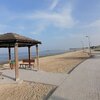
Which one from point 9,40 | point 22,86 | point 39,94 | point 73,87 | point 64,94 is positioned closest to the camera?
point 64,94

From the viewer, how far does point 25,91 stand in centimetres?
980

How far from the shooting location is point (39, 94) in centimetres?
915

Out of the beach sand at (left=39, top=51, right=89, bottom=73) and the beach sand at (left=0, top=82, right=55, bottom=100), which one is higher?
the beach sand at (left=39, top=51, right=89, bottom=73)

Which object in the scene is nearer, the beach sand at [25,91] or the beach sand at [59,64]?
the beach sand at [25,91]

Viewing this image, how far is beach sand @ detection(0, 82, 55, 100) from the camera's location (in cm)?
886

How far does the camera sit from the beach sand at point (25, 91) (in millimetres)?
8859

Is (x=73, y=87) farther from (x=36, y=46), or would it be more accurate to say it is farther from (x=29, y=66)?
(x=29, y=66)

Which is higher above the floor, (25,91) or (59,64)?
(59,64)

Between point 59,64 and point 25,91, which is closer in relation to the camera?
point 25,91

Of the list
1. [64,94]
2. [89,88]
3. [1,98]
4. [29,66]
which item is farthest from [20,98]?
[29,66]

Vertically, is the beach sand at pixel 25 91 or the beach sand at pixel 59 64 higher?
the beach sand at pixel 59 64

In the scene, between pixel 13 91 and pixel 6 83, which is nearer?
pixel 13 91

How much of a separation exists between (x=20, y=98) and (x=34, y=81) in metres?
3.16

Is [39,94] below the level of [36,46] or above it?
below
